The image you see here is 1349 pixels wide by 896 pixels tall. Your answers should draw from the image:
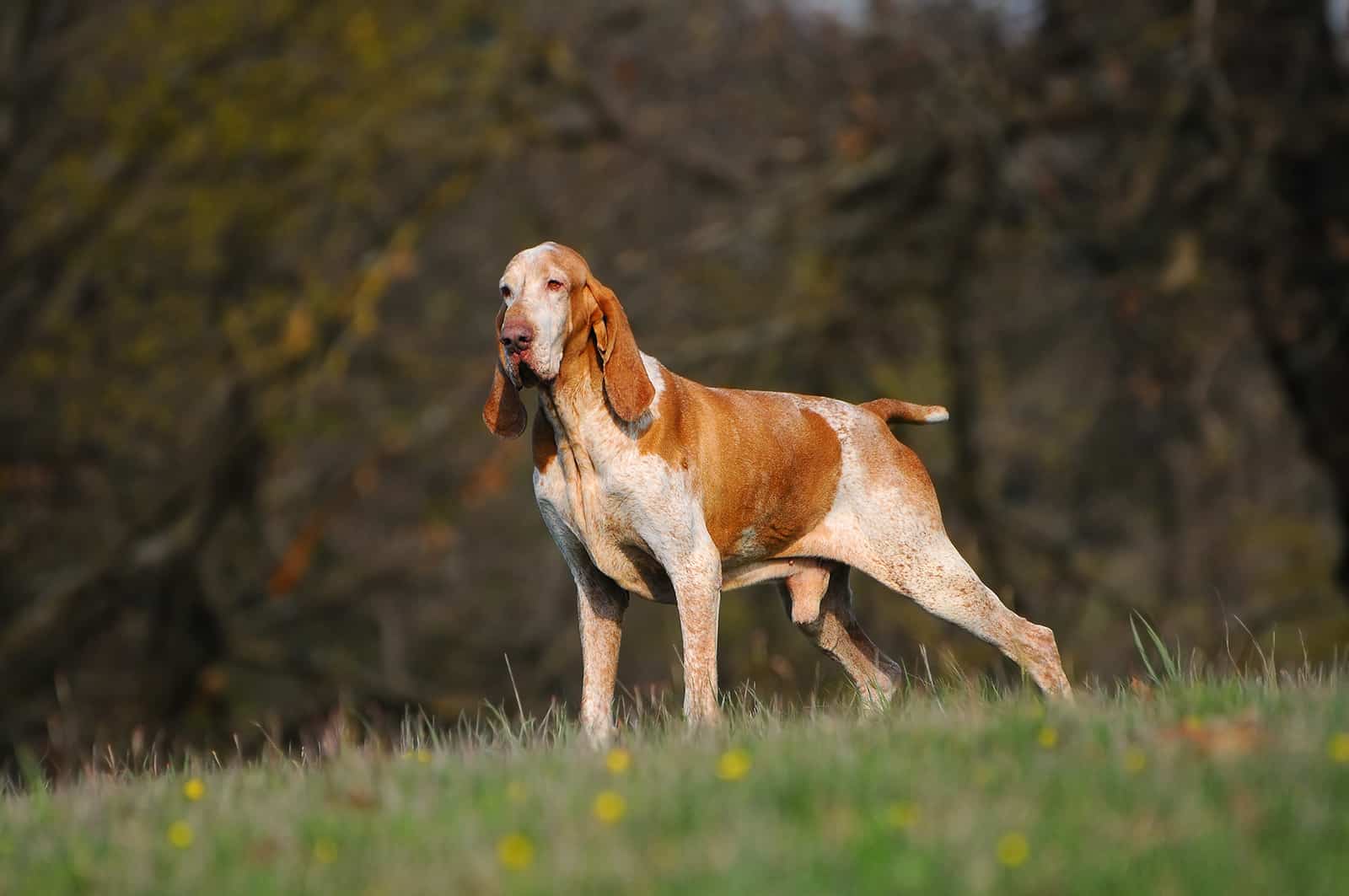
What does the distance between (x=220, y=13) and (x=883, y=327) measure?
5.77 metres

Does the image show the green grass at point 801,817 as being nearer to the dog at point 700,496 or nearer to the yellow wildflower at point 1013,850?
the yellow wildflower at point 1013,850

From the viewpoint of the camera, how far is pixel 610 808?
3.73m

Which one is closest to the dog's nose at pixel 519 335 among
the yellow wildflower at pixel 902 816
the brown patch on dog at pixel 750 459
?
the brown patch on dog at pixel 750 459

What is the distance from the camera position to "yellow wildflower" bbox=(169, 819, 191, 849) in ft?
12.7

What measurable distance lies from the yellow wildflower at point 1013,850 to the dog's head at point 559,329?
94.5 inches

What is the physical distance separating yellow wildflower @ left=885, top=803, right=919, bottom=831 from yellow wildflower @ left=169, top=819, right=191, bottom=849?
156cm

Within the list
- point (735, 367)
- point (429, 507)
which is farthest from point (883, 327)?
point (429, 507)

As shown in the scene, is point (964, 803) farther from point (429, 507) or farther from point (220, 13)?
point (429, 507)

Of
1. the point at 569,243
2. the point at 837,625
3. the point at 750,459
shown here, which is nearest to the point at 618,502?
the point at 750,459

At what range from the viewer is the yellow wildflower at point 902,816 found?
3.50 m

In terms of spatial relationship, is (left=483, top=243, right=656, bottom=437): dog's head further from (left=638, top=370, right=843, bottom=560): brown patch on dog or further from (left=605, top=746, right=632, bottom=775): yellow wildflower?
(left=605, top=746, right=632, bottom=775): yellow wildflower

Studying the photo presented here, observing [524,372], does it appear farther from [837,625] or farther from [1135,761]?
[1135,761]

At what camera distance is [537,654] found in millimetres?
16781

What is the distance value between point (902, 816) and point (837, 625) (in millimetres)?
2966
